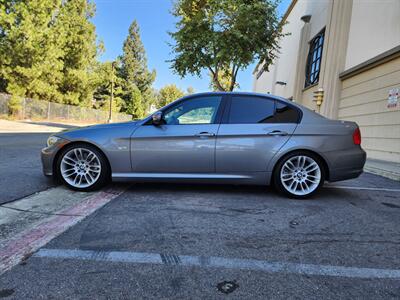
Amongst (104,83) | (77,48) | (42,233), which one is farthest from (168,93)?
(42,233)

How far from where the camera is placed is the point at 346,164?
4039mm

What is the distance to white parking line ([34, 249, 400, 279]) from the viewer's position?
2.09 meters

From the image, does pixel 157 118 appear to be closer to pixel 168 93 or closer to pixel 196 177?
pixel 196 177

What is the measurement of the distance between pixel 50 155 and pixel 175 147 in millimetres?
1763

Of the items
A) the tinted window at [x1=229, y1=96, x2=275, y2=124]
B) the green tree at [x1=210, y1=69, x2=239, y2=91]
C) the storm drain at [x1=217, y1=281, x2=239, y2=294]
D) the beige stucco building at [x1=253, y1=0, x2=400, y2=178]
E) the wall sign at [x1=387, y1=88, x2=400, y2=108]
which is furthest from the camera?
the green tree at [x1=210, y1=69, x2=239, y2=91]

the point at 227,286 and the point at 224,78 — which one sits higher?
the point at 224,78

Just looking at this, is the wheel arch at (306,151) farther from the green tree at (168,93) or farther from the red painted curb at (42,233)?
the green tree at (168,93)

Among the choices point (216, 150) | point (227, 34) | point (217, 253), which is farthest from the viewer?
point (227, 34)

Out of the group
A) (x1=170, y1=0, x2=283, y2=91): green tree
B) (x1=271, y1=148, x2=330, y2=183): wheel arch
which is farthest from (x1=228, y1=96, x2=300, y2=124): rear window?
(x1=170, y1=0, x2=283, y2=91): green tree

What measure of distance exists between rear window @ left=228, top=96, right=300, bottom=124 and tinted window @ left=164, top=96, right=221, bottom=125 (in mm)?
260

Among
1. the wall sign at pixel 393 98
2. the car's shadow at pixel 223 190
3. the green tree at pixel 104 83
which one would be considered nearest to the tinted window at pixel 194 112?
the car's shadow at pixel 223 190

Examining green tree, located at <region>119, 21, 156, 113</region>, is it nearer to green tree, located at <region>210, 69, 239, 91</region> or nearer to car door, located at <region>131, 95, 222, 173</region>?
green tree, located at <region>210, 69, 239, 91</region>

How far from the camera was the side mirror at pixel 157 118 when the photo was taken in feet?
13.0

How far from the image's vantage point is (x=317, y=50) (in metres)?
15.4
